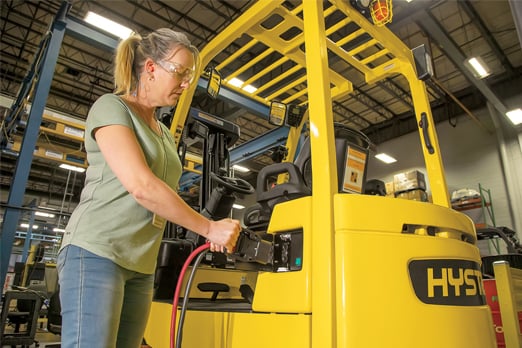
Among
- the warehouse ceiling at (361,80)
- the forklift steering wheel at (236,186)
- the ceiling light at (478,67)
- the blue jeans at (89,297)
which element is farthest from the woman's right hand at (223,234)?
the ceiling light at (478,67)

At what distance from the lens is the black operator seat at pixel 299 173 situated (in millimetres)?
1914

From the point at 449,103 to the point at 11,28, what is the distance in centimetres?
1431

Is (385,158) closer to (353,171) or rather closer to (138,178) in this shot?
(353,171)

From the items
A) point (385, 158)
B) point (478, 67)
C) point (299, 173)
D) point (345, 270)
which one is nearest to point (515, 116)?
point (478, 67)

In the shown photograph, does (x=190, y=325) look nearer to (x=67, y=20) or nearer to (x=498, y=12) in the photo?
(x=67, y=20)

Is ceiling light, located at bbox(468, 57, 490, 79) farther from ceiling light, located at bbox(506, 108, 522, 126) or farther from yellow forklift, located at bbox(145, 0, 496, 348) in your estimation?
yellow forklift, located at bbox(145, 0, 496, 348)

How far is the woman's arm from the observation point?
1195 millimetres

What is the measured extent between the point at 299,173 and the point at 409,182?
8.62 meters

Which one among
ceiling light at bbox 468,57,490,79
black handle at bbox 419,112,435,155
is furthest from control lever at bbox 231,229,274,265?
ceiling light at bbox 468,57,490,79

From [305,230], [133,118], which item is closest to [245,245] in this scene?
[305,230]

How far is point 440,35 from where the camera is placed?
9.12 metres

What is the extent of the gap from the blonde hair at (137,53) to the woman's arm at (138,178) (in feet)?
1.14

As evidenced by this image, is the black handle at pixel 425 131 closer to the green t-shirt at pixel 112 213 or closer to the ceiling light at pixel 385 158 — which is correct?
the green t-shirt at pixel 112 213

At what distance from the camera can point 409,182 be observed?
32.4 feet
